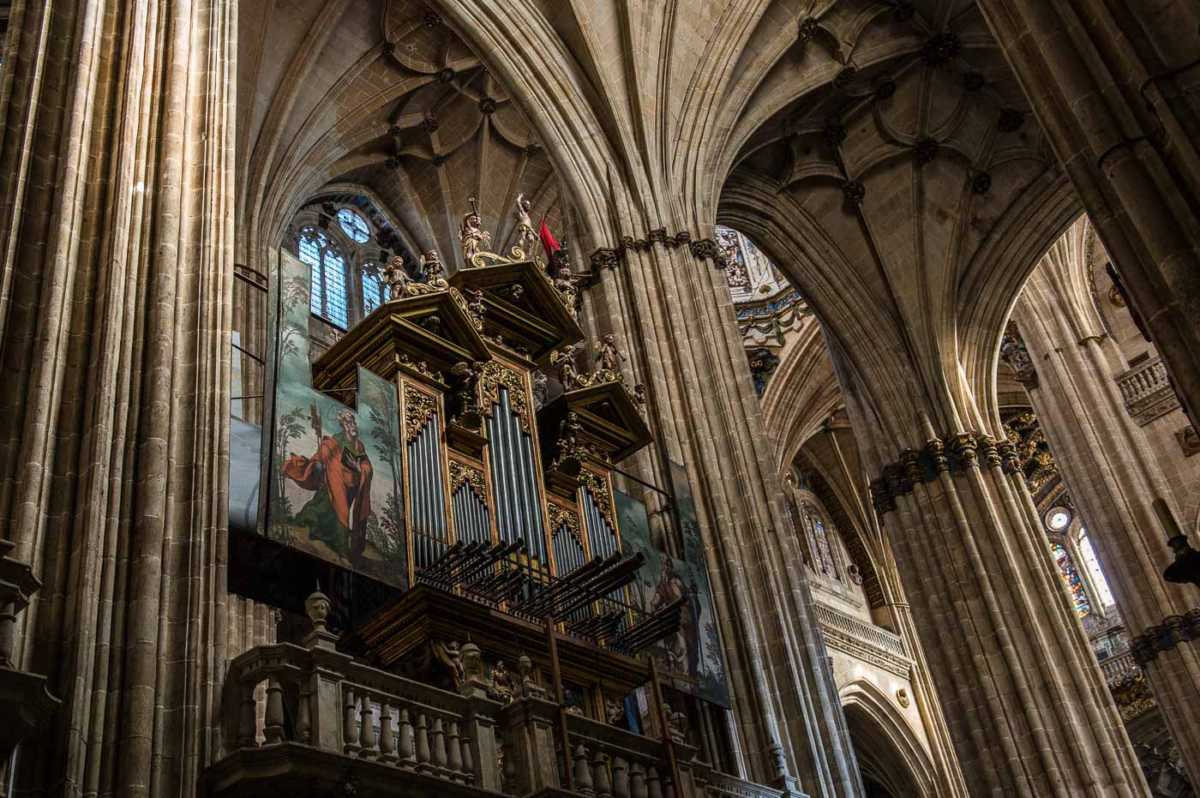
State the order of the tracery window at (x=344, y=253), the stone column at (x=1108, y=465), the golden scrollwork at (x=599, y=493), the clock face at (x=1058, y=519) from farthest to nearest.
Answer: the clock face at (x=1058, y=519), the tracery window at (x=344, y=253), the stone column at (x=1108, y=465), the golden scrollwork at (x=599, y=493)

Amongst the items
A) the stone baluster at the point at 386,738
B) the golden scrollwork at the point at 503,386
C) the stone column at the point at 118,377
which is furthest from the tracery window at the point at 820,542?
the stone baluster at the point at 386,738

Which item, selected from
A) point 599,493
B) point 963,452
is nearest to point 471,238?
point 599,493

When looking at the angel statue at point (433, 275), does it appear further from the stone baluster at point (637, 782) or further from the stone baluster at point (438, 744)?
the stone baluster at point (438, 744)

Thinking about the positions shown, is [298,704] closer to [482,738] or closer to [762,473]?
[482,738]

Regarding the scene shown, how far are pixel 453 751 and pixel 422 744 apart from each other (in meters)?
0.21

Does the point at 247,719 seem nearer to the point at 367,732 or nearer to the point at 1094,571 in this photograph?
the point at 367,732

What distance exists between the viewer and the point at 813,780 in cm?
1116

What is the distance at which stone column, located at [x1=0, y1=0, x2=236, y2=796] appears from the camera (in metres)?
6.39

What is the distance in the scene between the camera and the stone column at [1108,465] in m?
17.7

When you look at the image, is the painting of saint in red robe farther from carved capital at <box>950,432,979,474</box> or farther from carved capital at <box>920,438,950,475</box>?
carved capital at <box>950,432,979,474</box>

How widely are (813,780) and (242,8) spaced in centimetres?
1159

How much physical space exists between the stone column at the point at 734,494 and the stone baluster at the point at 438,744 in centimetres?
397

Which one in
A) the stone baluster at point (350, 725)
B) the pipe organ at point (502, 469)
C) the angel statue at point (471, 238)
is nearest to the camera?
the stone baluster at point (350, 725)

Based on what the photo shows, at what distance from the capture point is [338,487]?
927cm
